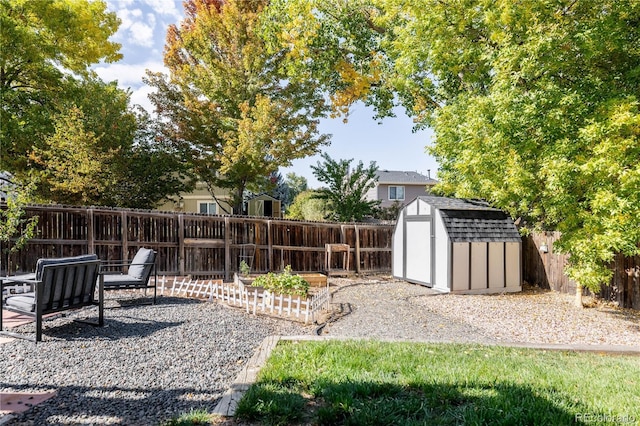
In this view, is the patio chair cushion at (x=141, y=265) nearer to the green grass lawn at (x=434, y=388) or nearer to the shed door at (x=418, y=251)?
the green grass lawn at (x=434, y=388)

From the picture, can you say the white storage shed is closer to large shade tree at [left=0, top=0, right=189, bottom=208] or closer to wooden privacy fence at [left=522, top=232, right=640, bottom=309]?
wooden privacy fence at [left=522, top=232, right=640, bottom=309]

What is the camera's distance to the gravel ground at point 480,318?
20.5 ft

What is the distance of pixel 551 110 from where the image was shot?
826cm

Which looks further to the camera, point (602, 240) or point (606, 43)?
point (606, 43)

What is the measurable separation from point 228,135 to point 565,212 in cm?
1262

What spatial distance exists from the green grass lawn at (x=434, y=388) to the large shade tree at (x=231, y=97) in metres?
12.4

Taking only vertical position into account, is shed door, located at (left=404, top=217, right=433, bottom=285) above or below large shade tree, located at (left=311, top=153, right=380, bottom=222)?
below

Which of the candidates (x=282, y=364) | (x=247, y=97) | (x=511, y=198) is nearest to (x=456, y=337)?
(x=282, y=364)

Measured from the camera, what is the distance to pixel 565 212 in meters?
8.18

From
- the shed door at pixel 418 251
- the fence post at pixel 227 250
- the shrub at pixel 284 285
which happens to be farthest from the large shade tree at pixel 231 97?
the shrub at pixel 284 285

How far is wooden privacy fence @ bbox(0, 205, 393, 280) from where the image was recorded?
8984mm

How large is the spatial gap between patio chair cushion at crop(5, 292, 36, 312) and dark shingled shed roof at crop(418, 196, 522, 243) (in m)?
9.22

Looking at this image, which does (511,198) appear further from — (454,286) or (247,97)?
(247,97)

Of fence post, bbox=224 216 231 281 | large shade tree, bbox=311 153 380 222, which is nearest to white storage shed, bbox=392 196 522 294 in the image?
fence post, bbox=224 216 231 281
